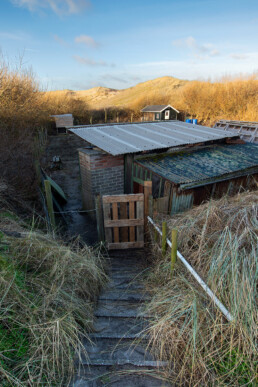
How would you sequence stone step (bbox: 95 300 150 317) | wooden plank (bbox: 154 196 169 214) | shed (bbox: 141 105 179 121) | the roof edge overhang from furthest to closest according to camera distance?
shed (bbox: 141 105 179 121) < the roof edge overhang < wooden plank (bbox: 154 196 169 214) < stone step (bbox: 95 300 150 317)

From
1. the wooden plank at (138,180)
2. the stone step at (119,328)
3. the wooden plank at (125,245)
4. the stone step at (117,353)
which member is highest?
the wooden plank at (138,180)

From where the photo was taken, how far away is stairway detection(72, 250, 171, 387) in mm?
2174

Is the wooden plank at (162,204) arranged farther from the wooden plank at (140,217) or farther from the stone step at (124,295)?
the stone step at (124,295)

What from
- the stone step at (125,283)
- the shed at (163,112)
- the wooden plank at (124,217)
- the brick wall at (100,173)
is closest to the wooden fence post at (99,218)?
the wooden plank at (124,217)

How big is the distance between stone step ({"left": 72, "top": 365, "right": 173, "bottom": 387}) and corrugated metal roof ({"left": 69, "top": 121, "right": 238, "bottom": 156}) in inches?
185

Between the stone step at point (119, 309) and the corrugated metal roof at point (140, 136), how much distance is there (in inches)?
151

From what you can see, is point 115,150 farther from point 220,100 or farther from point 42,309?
point 220,100

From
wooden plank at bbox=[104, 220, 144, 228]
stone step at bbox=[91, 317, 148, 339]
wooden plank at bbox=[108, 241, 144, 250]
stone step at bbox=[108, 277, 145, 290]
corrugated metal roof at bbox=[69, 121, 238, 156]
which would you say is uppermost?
corrugated metal roof at bbox=[69, 121, 238, 156]

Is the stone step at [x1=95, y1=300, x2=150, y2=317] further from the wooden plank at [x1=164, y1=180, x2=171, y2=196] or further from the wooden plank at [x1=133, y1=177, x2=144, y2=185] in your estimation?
the wooden plank at [x1=133, y1=177, x2=144, y2=185]

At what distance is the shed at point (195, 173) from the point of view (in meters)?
5.92

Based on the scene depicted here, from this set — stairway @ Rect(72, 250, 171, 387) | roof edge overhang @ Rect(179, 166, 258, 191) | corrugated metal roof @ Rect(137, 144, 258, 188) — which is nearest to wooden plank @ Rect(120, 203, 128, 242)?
stairway @ Rect(72, 250, 171, 387)

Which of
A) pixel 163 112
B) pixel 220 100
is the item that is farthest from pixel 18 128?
pixel 220 100

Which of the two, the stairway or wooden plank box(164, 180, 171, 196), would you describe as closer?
the stairway

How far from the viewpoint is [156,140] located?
298 inches
